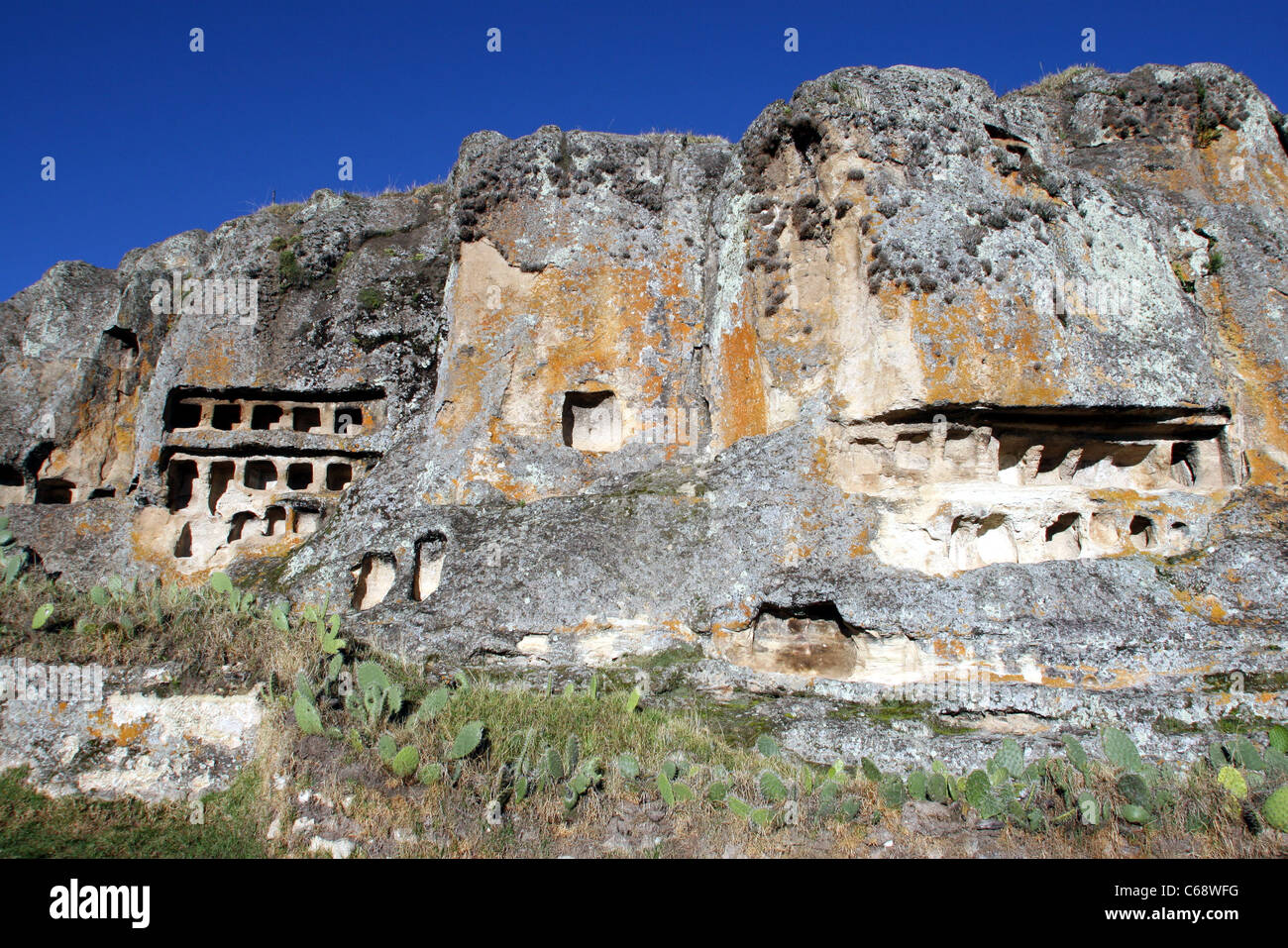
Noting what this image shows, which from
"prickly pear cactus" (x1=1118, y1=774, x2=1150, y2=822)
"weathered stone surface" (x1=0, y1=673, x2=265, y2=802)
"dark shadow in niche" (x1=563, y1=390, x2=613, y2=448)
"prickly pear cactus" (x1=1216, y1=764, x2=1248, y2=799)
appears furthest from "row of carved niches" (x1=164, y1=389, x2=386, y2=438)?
"prickly pear cactus" (x1=1216, y1=764, x2=1248, y2=799)

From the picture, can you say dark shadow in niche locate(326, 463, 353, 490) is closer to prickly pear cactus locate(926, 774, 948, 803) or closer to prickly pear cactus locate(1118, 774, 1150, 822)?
prickly pear cactus locate(926, 774, 948, 803)

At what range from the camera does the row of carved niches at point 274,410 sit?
A: 9.96m

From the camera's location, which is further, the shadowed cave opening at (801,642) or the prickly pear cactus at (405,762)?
the shadowed cave opening at (801,642)

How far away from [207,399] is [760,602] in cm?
701

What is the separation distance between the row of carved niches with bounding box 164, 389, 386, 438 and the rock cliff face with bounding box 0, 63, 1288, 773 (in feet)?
0.16

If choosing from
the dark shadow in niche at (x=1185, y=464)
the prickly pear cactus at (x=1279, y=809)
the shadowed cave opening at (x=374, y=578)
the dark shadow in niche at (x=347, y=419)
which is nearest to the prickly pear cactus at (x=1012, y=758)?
the prickly pear cactus at (x=1279, y=809)

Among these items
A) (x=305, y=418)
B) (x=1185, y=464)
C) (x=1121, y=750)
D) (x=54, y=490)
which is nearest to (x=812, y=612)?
(x=1121, y=750)

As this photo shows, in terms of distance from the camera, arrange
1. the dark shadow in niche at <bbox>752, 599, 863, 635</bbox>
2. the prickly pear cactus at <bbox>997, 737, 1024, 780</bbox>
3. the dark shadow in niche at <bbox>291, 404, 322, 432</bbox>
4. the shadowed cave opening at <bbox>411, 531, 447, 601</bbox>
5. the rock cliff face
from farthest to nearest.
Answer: the dark shadow in niche at <bbox>291, 404, 322, 432</bbox>, the shadowed cave opening at <bbox>411, 531, 447, 601</bbox>, the dark shadow in niche at <bbox>752, 599, 863, 635</bbox>, the rock cliff face, the prickly pear cactus at <bbox>997, 737, 1024, 780</bbox>

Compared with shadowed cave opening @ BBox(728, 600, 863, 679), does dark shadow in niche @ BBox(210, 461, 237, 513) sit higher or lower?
higher

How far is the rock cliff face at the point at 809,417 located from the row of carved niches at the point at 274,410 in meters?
0.05

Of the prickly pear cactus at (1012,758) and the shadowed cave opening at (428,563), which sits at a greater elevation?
the shadowed cave opening at (428,563)

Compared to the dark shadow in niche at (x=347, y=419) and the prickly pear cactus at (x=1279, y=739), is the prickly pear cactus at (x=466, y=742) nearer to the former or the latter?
the prickly pear cactus at (x=1279, y=739)

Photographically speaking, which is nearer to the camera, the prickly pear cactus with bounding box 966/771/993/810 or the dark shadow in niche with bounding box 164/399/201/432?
the prickly pear cactus with bounding box 966/771/993/810

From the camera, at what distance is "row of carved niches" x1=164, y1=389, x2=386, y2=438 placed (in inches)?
392
